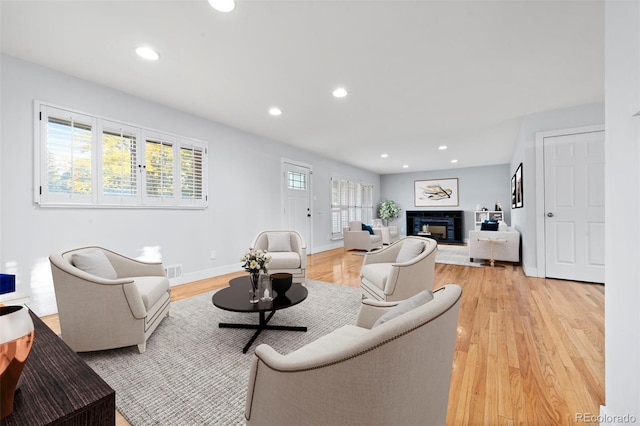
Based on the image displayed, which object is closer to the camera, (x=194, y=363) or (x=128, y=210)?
(x=194, y=363)

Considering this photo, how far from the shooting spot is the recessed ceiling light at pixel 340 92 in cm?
320

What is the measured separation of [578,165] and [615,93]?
3.50 m

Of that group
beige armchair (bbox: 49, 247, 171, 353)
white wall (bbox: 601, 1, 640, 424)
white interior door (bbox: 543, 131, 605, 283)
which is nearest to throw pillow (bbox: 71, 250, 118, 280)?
beige armchair (bbox: 49, 247, 171, 353)

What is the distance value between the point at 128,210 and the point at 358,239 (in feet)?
15.8

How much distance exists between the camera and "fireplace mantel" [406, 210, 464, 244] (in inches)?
352

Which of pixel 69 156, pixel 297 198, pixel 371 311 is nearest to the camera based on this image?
pixel 371 311

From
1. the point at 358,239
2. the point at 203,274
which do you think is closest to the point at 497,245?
the point at 358,239

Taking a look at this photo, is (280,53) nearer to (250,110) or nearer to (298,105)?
(298,105)

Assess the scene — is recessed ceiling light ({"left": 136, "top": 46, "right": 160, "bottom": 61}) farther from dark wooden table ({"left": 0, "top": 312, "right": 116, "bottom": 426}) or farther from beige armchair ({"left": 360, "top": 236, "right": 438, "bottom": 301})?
beige armchair ({"left": 360, "top": 236, "right": 438, "bottom": 301})

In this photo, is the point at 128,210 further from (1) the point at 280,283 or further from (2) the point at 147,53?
(1) the point at 280,283

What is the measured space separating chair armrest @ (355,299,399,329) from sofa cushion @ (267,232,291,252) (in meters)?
2.55

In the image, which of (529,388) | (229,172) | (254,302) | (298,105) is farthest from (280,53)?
(529,388)

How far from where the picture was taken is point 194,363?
183 cm

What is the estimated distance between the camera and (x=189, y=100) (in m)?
3.48
